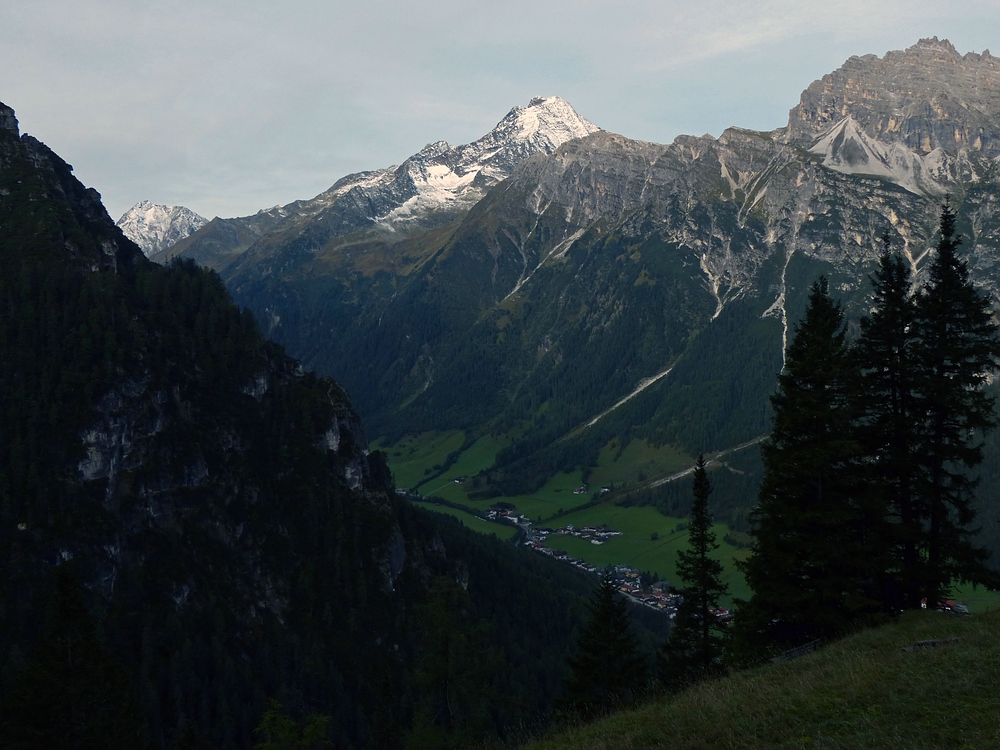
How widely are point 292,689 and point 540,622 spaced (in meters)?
63.8

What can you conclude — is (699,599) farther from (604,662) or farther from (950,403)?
(950,403)

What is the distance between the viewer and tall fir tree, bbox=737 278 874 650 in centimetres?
3550

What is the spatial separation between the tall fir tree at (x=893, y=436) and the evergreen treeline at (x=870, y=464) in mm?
72

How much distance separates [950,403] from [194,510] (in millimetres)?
133027

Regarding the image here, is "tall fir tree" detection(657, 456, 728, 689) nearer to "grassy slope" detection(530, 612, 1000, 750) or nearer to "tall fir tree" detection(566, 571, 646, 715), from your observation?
"tall fir tree" detection(566, 571, 646, 715)

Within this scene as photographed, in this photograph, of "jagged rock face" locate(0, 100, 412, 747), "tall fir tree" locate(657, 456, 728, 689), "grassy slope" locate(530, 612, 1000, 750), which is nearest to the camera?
"grassy slope" locate(530, 612, 1000, 750)

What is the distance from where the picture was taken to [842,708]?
2139 centimetres

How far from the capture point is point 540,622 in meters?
169

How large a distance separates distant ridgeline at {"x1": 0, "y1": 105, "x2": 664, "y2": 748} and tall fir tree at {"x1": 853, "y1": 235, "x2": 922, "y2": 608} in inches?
2661

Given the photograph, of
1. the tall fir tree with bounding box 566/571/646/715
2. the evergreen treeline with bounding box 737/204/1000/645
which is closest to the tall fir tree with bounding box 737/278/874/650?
the evergreen treeline with bounding box 737/204/1000/645

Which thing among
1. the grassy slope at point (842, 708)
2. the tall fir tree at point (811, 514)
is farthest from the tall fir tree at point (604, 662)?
the grassy slope at point (842, 708)

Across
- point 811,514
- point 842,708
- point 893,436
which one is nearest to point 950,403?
point 893,436

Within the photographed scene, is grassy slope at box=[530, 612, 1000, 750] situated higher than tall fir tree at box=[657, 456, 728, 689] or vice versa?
grassy slope at box=[530, 612, 1000, 750]

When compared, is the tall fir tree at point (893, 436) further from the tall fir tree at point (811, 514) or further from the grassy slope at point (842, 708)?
the grassy slope at point (842, 708)
